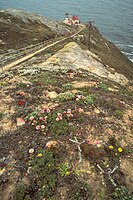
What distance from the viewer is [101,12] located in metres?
125

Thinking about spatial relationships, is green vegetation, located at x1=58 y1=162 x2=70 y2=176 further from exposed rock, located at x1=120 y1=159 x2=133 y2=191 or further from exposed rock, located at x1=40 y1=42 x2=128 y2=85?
exposed rock, located at x1=40 y1=42 x2=128 y2=85

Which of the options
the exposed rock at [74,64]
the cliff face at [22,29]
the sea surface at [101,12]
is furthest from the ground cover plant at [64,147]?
the sea surface at [101,12]

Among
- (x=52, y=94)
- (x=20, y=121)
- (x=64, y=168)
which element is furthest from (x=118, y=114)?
(x=20, y=121)

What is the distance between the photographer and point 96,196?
20.4 feet

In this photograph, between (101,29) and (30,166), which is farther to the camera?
(101,29)

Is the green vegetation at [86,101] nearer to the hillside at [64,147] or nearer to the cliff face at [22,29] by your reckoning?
the hillside at [64,147]

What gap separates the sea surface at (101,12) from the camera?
303ft

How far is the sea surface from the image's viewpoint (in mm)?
92469

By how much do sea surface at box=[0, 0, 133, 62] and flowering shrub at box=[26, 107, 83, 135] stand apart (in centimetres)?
7168

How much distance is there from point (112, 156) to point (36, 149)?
3.18 m

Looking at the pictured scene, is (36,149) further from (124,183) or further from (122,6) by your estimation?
(122,6)

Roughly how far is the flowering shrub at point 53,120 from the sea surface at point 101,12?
71.7 m

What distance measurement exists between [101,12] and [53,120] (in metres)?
132

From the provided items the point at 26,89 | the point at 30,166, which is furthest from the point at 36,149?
the point at 26,89
